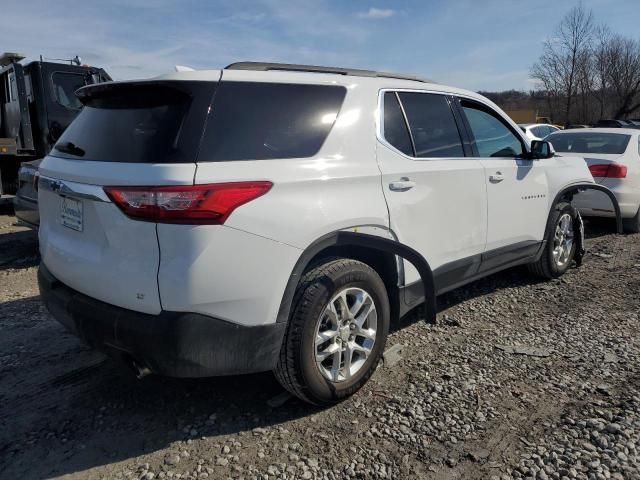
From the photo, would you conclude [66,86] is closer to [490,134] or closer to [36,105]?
[36,105]

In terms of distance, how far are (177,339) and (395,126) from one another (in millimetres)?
1883

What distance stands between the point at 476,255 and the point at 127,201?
2.59 metres

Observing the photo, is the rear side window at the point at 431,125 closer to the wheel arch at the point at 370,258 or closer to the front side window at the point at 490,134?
the front side window at the point at 490,134

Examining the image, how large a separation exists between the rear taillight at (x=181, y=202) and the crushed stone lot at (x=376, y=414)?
1.20 m

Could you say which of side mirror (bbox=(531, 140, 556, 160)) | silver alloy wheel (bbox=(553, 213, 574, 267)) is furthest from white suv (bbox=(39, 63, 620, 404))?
silver alloy wheel (bbox=(553, 213, 574, 267))

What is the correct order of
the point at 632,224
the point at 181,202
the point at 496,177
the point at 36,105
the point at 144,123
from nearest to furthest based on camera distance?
the point at 181,202 < the point at 144,123 < the point at 496,177 < the point at 632,224 < the point at 36,105

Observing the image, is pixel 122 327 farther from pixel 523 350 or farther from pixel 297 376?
pixel 523 350

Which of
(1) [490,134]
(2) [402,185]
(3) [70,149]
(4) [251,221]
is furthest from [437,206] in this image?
(3) [70,149]

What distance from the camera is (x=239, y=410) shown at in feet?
9.80

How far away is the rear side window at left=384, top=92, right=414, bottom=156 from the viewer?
10.7ft

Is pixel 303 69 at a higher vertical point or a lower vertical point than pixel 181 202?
higher

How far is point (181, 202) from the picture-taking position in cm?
229

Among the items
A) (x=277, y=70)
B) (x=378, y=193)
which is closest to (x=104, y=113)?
(x=277, y=70)

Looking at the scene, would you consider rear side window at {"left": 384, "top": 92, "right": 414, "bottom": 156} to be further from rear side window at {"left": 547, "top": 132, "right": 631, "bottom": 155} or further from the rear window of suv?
rear side window at {"left": 547, "top": 132, "right": 631, "bottom": 155}
